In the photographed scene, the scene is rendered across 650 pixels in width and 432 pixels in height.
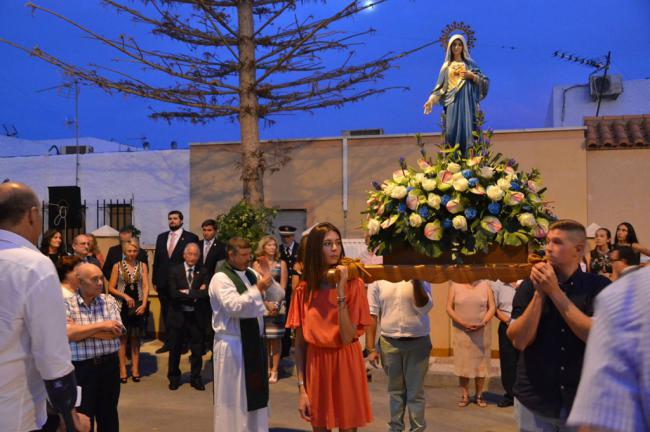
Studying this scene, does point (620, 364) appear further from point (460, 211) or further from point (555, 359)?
point (460, 211)

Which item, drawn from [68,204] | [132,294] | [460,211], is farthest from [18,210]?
[68,204]

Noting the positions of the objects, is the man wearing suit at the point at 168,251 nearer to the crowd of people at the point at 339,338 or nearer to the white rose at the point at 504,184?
the crowd of people at the point at 339,338

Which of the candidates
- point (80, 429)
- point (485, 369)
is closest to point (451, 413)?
point (485, 369)

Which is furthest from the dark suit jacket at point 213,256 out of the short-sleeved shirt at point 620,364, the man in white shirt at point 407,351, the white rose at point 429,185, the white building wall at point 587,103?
the white building wall at point 587,103

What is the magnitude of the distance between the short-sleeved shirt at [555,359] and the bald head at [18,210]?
2.70 m

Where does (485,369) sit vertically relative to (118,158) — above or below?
below

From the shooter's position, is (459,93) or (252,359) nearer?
(459,93)

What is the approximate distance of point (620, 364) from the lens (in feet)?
4.17

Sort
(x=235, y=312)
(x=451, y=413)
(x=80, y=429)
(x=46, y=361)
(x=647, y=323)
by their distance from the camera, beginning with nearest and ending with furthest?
(x=647, y=323), (x=46, y=361), (x=80, y=429), (x=235, y=312), (x=451, y=413)

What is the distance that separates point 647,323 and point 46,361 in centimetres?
268

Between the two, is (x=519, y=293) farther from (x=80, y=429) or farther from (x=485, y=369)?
(x=485, y=369)

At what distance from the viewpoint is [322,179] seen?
15562mm

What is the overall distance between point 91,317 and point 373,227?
2.60 metres

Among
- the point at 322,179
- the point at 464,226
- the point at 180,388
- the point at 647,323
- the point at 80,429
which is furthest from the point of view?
the point at 322,179
